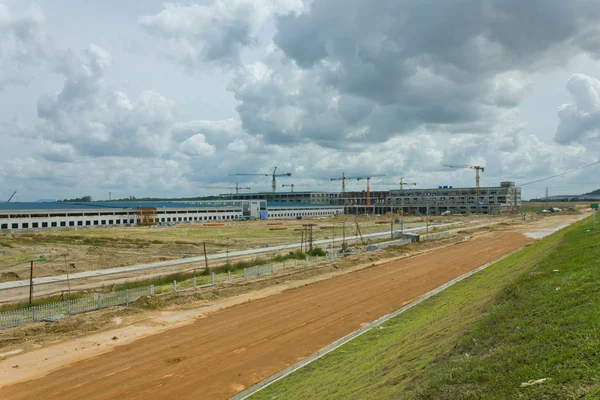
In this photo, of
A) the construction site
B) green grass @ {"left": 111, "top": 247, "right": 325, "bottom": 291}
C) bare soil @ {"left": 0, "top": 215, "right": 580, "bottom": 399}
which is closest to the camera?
bare soil @ {"left": 0, "top": 215, "right": 580, "bottom": 399}

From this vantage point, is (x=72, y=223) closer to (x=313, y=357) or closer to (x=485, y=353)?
(x=313, y=357)

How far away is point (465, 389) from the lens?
9.34 meters

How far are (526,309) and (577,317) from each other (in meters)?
2.68

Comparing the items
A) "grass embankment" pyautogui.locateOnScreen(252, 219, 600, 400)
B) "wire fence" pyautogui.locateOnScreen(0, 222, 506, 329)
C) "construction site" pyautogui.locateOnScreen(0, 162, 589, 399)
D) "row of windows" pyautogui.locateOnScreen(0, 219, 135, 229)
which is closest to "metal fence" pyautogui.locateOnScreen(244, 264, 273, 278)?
"construction site" pyautogui.locateOnScreen(0, 162, 589, 399)

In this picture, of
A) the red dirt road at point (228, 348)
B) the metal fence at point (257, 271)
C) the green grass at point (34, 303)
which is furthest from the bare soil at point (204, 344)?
the green grass at point (34, 303)

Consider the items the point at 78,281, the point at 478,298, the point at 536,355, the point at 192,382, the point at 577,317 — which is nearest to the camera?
the point at 536,355

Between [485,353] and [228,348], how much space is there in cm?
1317

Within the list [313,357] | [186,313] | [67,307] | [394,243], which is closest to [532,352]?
[313,357]

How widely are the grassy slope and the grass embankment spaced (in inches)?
0.8

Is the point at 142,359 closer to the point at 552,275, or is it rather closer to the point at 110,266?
the point at 552,275

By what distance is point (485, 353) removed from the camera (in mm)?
11281

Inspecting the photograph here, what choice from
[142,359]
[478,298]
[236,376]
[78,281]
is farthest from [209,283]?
[478,298]

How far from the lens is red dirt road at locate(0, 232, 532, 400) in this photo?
54.7ft

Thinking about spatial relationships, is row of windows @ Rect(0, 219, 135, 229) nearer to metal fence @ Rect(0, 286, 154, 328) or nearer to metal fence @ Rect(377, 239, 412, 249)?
metal fence @ Rect(377, 239, 412, 249)
